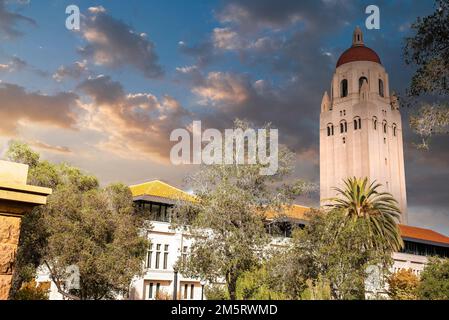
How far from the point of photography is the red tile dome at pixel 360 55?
113m

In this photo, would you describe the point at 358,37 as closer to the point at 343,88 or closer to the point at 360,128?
the point at 343,88

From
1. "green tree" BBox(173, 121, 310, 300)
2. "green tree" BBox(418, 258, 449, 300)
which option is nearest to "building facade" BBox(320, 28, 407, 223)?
"green tree" BBox(418, 258, 449, 300)

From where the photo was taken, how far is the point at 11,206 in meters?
4.23

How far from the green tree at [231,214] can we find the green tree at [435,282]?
2107 centimetres

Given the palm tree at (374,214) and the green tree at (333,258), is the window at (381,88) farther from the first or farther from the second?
the green tree at (333,258)

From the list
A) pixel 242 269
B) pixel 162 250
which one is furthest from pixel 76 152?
pixel 242 269

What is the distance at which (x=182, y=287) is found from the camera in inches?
1923

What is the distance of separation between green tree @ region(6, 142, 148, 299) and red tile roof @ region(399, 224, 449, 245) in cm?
4719

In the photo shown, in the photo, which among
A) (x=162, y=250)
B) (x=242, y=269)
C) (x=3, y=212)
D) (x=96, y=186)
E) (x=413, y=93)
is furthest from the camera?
(x=162, y=250)

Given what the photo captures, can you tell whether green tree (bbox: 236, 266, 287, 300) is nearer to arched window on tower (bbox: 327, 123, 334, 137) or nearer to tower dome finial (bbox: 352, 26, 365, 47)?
arched window on tower (bbox: 327, 123, 334, 137)

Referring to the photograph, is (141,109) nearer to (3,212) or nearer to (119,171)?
(119,171)

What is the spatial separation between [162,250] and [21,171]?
A: 44.7 meters

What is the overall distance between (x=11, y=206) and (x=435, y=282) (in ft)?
149

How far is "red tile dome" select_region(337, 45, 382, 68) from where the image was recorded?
113 meters
